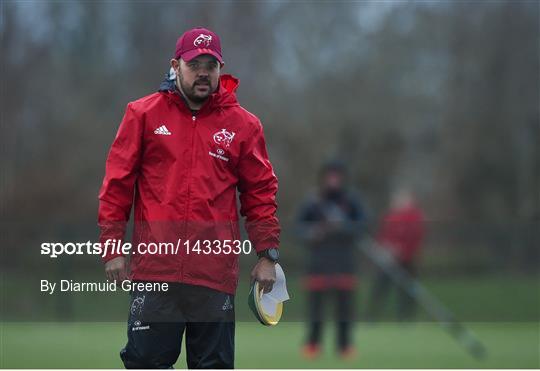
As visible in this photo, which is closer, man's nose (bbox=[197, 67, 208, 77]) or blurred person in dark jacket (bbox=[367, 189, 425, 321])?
man's nose (bbox=[197, 67, 208, 77])

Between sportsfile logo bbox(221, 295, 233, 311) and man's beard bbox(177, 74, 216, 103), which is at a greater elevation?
man's beard bbox(177, 74, 216, 103)

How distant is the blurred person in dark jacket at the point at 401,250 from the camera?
13641 millimetres

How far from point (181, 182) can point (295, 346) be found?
6.85 metres

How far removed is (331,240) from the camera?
12.0m

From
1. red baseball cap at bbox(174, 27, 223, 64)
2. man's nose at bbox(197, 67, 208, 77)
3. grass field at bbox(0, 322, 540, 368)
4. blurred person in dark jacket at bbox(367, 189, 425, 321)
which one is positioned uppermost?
blurred person in dark jacket at bbox(367, 189, 425, 321)

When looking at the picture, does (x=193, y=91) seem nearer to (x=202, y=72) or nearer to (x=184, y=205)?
(x=202, y=72)

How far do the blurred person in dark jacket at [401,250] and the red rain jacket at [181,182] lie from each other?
26.8 ft

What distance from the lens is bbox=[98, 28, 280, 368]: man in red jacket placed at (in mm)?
5277

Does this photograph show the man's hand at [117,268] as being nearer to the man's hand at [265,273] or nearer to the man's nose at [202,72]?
the man's hand at [265,273]

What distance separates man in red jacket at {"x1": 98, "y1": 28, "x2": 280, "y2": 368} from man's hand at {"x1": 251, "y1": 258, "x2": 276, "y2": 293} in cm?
6

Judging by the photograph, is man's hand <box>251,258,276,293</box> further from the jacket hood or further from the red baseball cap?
the red baseball cap

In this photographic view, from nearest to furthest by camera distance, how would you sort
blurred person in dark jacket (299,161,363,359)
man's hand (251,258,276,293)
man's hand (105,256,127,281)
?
man's hand (105,256,127,281) < man's hand (251,258,276,293) < blurred person in dark jacket (299,161,363,359)

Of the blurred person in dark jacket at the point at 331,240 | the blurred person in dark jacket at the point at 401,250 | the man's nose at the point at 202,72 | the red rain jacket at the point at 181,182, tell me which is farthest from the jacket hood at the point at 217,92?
the blurred person in dark jacket at the point at 401,250

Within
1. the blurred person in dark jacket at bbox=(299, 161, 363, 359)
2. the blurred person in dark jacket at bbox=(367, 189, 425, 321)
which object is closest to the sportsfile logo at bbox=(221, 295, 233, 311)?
the blurred person in dark jacket at bbox=(299, 161, 363, 359)
